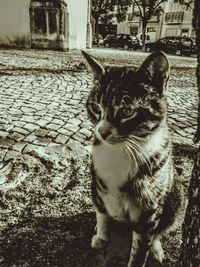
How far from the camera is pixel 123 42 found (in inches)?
1302

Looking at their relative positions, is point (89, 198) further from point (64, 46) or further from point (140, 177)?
point (64, 46)

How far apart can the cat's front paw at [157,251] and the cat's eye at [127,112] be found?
3.87 feet

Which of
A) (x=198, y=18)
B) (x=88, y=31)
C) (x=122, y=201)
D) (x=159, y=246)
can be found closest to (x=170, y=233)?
(x=159, y=246)

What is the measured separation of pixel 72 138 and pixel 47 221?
1.77 meters

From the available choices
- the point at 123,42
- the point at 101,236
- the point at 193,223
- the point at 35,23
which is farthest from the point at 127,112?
the point at 123,42

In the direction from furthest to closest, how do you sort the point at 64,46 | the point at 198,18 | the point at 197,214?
the point at 64,46 < the point at 197,214 < the point at 198,18

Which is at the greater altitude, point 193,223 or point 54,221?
point 193,223

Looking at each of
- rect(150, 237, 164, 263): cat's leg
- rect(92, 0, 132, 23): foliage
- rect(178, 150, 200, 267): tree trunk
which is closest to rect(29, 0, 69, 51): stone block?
rect(150, 237, 164, 263): cat's leg

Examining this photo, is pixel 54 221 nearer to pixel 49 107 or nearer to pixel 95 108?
pixel 95 108

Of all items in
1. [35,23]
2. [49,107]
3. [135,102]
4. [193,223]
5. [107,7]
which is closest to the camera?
[193,223]

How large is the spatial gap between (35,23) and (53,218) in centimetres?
1361

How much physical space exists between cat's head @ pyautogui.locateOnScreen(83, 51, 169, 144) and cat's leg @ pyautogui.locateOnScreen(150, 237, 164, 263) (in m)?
1.03

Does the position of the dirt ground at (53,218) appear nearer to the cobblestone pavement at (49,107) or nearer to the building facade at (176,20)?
the cobblestone pavement at (49,107)

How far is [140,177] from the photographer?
81.9 inches
